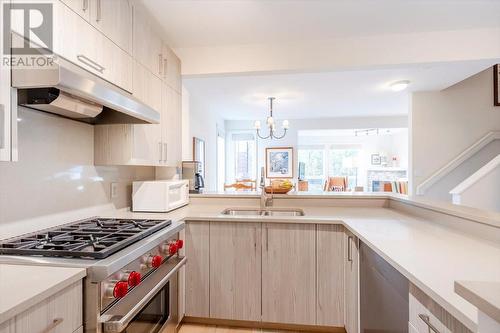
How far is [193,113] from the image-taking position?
4.55 metres

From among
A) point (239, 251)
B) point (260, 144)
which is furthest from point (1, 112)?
point (260, 144)

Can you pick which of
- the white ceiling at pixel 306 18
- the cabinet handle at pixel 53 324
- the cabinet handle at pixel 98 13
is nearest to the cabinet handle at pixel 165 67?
the white ceiling at pixel 306 18

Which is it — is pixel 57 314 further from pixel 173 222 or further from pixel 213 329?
pixel 213 329

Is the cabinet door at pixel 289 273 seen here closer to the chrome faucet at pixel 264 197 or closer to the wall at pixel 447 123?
the chrome faucet at pixel 264 197

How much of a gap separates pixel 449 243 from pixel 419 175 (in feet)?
11.8

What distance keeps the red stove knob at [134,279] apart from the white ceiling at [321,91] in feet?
7.78

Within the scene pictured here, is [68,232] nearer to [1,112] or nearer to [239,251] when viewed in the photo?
[1,112]

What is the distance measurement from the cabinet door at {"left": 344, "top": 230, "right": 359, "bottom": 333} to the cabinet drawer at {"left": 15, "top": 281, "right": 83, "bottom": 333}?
58.2 inches

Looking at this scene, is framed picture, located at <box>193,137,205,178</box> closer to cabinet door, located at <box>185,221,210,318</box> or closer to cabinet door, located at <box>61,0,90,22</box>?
cabinet door, located at <box>185,221,210,318</box>

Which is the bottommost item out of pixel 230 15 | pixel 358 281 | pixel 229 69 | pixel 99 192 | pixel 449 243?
pixel 358 281

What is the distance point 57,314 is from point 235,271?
1.28m

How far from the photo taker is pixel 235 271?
2.00m

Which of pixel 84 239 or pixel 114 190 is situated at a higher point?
pixel 114 190

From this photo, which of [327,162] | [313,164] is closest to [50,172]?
[313,164]
